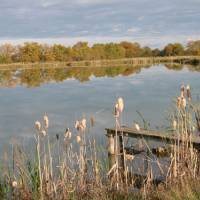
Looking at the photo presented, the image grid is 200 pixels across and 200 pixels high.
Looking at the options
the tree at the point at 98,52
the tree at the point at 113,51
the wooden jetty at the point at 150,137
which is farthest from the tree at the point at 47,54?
the wooden jetty at the point at 150,137

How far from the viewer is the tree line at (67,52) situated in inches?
2832

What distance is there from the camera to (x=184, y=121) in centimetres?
598

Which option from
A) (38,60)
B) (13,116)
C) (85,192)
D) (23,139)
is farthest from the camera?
(38,60)

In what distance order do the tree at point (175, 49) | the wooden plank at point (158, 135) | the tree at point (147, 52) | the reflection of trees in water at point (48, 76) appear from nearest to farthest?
the wooden plank at point (158, 135) → the reflection of trees in water at point (48, 76) → the tree at point (175, 49) → the tree at point (147, 52)

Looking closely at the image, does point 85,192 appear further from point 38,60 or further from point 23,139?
point 38,60

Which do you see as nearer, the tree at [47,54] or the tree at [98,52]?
the tree at [47,54]

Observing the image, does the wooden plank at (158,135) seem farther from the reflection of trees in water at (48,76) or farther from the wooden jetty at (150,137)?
the reflection of trees in water at (48,76)

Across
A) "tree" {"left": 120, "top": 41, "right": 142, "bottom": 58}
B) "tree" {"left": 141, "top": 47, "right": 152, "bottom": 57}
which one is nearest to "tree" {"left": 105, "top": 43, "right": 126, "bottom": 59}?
"tree" {"left": 120, "top": 41, "right": 142, "bottom": 58}

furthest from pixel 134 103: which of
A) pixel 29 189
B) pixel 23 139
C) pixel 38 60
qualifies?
pixel 38 60

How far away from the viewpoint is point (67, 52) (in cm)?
7644

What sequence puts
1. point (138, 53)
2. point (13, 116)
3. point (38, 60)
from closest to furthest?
point (13, 116) → point (38, 60) → point (138, 53)

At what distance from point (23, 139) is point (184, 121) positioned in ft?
15.6

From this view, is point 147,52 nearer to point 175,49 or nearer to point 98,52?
point 175,49

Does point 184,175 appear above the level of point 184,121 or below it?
below
